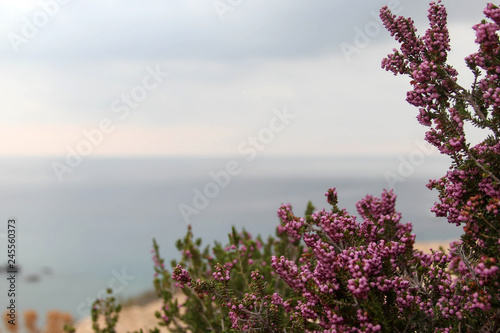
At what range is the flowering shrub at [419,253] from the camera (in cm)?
403

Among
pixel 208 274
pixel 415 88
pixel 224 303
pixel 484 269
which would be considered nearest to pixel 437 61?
pixel 415 88

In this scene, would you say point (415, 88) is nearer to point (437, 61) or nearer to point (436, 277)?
point (437, 61)

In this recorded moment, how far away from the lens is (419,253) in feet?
15.6

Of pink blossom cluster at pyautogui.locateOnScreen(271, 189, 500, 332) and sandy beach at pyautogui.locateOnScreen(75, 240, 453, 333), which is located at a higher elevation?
sandy beach at pyautogui.locateOnScreen(75, 240, 453, 333)

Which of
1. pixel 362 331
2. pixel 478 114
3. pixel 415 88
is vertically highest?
pixel 415 88

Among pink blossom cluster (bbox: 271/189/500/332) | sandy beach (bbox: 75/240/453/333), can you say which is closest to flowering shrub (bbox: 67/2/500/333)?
pink blossom cluster (bbox: 271/189/500/332)

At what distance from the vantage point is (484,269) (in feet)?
11.7

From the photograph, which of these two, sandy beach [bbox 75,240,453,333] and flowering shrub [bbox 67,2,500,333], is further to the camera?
sandy beach [bbox 75,240,453,333]

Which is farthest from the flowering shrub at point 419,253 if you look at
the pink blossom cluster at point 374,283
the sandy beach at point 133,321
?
the sandy beach at point 133,321

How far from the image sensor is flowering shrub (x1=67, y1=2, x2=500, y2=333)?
4.03 m

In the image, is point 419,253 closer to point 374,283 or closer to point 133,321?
point 374,283

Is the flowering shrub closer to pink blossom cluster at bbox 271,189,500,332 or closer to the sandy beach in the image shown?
pink blossom cluster at bbox 271,189,500,332

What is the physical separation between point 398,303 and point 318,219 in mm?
1105

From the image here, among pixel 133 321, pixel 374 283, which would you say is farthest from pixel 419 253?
pixel 133 321
